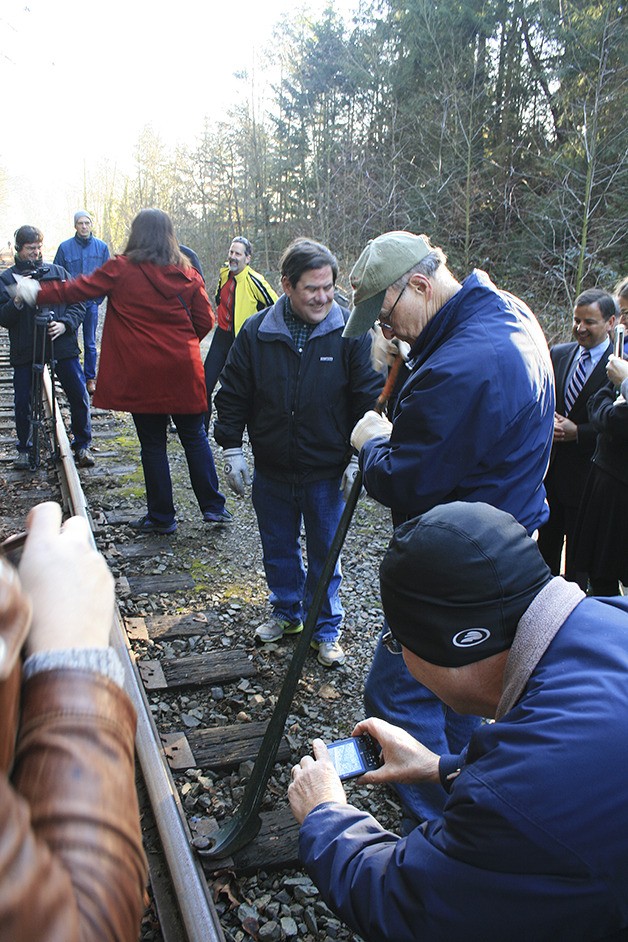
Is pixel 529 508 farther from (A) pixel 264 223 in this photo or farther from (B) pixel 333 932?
(A) pixel 264 223

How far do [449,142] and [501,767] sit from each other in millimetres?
20300

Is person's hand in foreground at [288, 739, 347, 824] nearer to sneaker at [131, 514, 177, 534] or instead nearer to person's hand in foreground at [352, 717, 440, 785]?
person's hand in foreground at [352, 717, 440, 785]

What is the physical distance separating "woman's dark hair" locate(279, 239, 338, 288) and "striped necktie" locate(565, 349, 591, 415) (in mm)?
2081

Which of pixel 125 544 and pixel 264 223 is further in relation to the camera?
pixel 264 223

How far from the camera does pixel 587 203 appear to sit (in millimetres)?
14508

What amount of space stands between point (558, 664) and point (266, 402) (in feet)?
9.59

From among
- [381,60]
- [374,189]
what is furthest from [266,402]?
[381,60]

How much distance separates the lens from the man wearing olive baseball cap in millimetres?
2520

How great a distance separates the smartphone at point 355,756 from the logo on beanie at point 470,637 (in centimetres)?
80

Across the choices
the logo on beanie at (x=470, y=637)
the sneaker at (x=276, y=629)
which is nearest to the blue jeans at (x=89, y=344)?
the sneaker at (x=276, y=629)

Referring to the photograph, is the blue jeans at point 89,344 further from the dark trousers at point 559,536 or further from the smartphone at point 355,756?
the smartphone at point 355,756

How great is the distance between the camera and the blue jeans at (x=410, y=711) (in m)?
2.83

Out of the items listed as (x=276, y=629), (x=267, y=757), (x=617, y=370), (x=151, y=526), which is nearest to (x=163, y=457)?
(x=151, y=526)

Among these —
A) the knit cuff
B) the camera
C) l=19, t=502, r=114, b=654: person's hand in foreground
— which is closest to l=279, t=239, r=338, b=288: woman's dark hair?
l=19, t=502, r=114, b=654: person's hand in foreground
